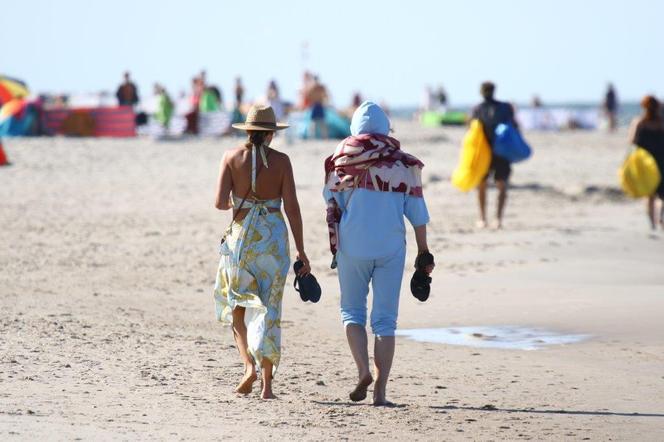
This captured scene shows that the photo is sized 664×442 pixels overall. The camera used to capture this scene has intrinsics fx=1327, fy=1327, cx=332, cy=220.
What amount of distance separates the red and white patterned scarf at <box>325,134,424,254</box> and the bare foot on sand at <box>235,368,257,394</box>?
2.84 ft

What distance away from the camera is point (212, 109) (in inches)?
1474

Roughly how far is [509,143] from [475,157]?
1.59 feet

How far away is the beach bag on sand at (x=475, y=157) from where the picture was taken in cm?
1627

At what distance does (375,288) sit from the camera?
740 cm

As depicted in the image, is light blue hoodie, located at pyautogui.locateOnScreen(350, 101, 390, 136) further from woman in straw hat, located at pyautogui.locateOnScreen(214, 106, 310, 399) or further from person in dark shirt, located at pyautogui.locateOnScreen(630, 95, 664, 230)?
person in dark shirt, located at pyautogui.locateOnScreen(630, 95, 664, 230)

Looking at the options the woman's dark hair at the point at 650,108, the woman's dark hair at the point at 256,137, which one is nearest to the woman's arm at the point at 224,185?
the woman's dark hair at the point at 256,137

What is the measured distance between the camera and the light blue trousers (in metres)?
7.37

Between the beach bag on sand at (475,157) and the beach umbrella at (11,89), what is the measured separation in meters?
24.7

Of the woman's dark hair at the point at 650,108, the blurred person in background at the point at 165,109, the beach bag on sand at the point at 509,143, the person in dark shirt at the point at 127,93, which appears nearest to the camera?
the woman's dark hair at the point at 650,108

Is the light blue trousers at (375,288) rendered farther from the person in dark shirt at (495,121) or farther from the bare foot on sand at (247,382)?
the person in dark shirt at (495,121)

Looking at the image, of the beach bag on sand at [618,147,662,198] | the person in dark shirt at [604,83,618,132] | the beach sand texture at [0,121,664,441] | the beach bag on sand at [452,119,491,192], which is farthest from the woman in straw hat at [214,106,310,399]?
the person in dark shirt at [604,83,618,132]

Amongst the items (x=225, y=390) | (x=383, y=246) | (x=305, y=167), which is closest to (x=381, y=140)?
(x=383, y=246)

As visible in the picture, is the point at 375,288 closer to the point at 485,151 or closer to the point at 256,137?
the point at 256,137

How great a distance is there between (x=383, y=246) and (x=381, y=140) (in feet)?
1.93
